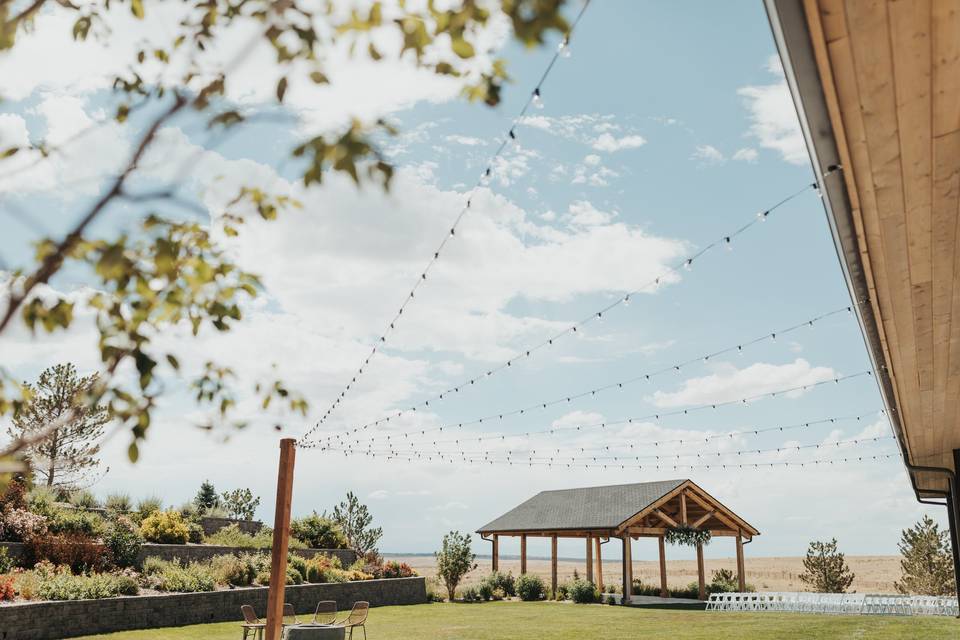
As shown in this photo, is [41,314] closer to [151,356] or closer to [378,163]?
[151,356]

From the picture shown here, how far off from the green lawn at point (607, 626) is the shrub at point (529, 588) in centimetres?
414

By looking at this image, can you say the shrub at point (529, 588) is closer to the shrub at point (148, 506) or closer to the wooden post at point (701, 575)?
the wooden post at point (701, 575)

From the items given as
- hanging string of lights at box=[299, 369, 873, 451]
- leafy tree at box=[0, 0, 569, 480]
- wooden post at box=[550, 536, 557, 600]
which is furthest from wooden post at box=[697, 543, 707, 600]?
leafy tree at box=[0, 0, 569, 480]

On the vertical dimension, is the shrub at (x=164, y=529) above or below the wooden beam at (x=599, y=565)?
above

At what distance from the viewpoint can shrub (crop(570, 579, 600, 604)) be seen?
21.6 meters

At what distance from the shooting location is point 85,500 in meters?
19.1

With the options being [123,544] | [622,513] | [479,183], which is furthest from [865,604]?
[123,544]

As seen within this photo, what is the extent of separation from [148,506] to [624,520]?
13.6m

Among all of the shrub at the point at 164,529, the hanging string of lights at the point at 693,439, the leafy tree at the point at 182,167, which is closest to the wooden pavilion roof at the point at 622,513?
the hanging string of lights at the point at 693,439

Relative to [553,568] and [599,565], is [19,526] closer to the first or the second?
[553,568]

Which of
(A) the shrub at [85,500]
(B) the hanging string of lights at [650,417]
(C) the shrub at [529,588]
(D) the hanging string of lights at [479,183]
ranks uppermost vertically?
(D) the hanging string of lights at [479,183]

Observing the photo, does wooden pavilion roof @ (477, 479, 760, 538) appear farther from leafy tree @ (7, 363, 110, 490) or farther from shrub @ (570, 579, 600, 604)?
leafy tree @ (7, 363, 110, 490)

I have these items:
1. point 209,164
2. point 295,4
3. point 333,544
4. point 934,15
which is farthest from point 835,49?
point 333,544

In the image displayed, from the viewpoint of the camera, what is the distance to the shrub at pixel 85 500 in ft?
62.4
